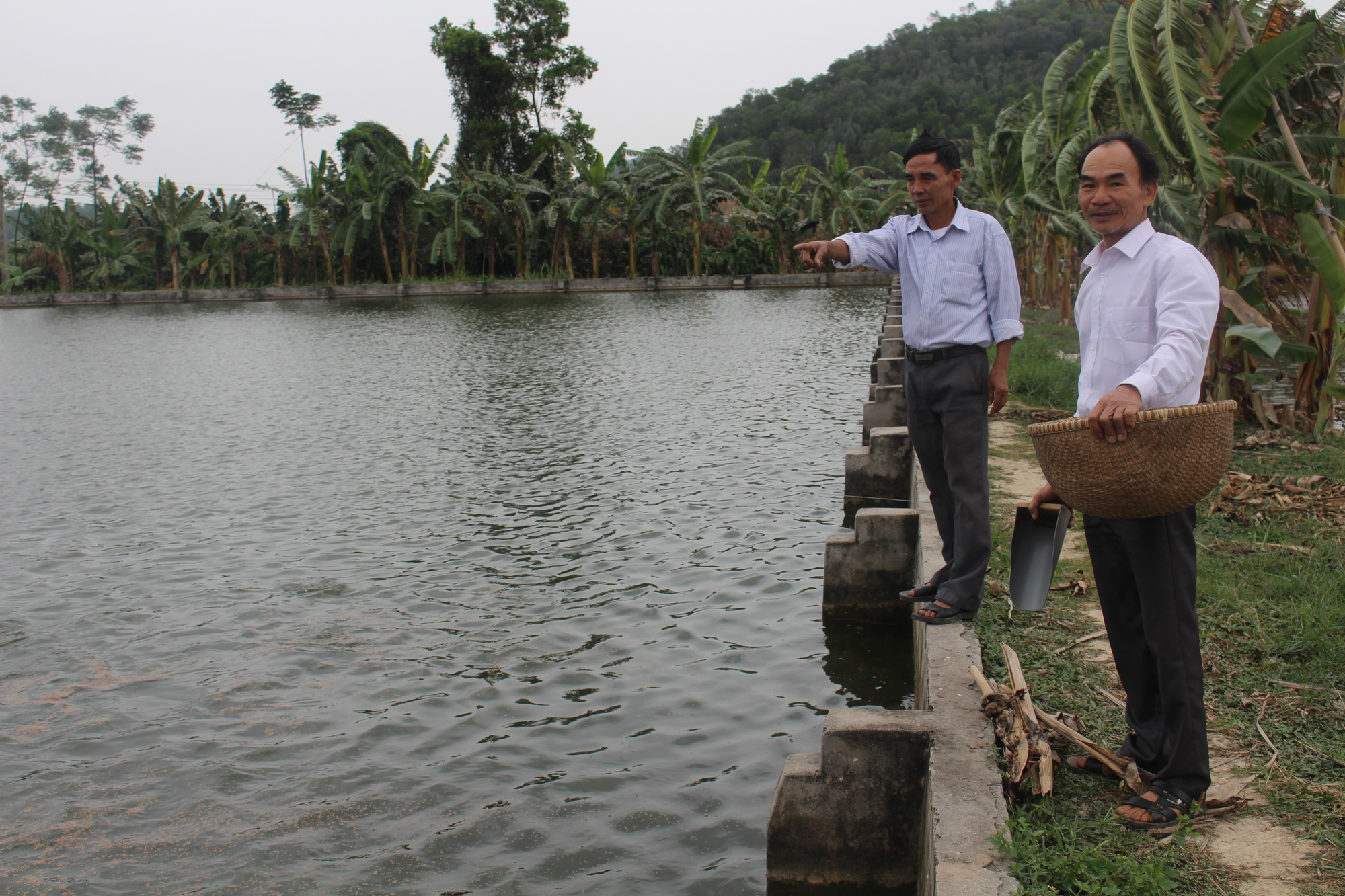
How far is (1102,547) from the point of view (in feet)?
10.5

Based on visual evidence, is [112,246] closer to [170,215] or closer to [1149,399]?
[170,215]

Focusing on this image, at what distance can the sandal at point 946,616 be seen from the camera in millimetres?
4656

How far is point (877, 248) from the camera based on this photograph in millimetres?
4793

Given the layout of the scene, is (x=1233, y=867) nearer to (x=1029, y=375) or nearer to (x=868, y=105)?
(x=1029, y=375)

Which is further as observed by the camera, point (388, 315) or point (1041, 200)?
point (388, 315)

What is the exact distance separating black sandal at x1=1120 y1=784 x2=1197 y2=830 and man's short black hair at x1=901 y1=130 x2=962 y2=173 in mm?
2597

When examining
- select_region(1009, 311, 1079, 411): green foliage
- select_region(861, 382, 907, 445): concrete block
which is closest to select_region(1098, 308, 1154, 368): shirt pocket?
select_region(1009, 311, 1079, 411): green foliage

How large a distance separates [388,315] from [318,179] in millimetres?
12474

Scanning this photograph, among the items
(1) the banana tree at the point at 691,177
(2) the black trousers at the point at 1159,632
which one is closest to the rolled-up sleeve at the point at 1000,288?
(2) the black trousers at the point at 1159,632

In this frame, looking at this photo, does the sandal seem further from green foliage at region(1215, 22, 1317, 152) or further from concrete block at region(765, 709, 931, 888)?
green foliage at region(1215, 22, 1317, 152)

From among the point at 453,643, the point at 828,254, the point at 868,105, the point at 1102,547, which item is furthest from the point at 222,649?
the point at 868,105

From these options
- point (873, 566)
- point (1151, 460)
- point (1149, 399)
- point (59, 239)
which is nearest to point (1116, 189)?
point (1149, 399)

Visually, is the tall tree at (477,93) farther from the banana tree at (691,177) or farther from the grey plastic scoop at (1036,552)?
the grey plastic scoop at (1036,552)

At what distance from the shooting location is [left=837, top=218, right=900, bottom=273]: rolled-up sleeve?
4.76 metres
